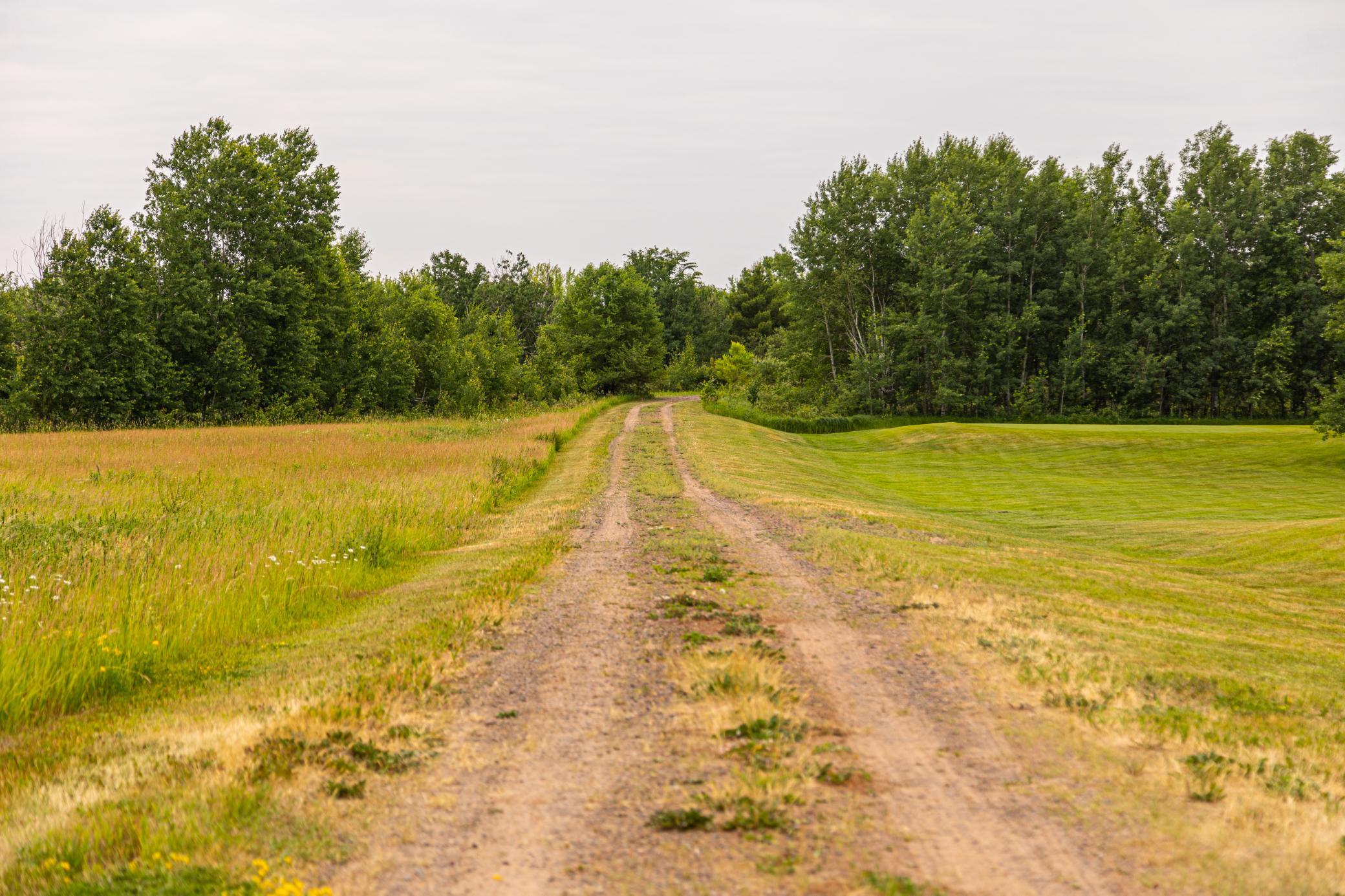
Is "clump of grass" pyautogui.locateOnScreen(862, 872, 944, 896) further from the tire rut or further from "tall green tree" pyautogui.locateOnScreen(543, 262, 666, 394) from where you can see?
"tall green tree" pyautogui.locateOnScreen(543, 262, 666, 394)

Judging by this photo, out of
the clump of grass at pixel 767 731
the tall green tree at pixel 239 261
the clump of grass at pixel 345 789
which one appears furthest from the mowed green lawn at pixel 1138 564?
the tall green tree at pixel 239 261

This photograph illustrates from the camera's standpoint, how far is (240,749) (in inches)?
220

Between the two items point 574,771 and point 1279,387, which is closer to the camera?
point 574,771

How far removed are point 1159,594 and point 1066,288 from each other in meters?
55.1

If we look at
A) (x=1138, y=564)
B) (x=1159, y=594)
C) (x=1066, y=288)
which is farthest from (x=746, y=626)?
(x=1066, y=288)

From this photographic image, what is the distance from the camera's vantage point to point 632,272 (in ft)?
283

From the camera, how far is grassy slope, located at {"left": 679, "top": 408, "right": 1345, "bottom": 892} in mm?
5121

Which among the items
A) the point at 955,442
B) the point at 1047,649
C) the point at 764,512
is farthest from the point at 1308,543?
the point at 955,442

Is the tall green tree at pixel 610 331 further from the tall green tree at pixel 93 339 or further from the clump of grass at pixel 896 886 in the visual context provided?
the clump of grass at pixel 896 886

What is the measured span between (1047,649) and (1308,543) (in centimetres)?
1265

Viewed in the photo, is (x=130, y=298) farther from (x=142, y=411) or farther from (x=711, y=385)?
(x=711, y=385)

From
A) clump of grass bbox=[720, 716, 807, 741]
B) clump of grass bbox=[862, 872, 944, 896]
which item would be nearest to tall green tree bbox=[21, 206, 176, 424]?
clump of grass bbox=[720, 716, 807, 741]

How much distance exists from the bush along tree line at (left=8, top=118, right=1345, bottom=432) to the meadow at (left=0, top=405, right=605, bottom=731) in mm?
22437

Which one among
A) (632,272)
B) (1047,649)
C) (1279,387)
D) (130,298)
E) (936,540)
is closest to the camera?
(1047,649)
